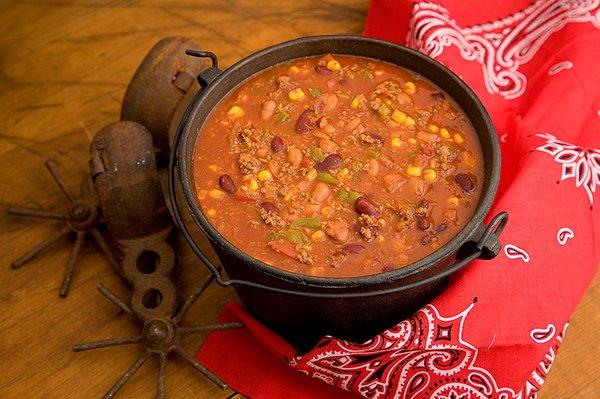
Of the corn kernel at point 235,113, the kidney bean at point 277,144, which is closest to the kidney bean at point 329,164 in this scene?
the kidney bean at point 277,144

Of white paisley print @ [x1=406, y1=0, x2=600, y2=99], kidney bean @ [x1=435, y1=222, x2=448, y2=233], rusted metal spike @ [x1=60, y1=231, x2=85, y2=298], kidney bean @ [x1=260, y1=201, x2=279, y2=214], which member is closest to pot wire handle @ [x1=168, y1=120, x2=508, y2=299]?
kidney bean @ [x1=435, y1=222, x2=448, y2=233]

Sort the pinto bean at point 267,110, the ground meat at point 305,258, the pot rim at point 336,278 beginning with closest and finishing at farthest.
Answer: the pot rim at point 336,278
the ground meat at point 305,258
the pinto bean at point 267,110

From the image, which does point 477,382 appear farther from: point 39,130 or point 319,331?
point 39,130

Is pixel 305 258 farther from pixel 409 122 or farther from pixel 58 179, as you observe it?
pixel 58 179

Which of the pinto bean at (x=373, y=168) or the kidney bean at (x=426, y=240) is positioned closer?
the kidney bean at (x=426, y=240)

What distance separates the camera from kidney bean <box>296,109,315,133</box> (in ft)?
7.63

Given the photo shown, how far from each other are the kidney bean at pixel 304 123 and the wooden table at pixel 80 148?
69cm

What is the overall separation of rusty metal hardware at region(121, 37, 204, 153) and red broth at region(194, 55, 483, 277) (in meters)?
0.33

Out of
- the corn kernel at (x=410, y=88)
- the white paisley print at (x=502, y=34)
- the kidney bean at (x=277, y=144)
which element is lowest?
the kidney bean at (x=277, y=144)

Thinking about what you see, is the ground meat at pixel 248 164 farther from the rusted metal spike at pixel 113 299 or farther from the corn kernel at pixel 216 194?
the rusted metal spike at pixel 113 299

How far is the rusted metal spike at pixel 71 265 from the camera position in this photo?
2.62 meters

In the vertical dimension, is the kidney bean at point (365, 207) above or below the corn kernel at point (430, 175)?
below

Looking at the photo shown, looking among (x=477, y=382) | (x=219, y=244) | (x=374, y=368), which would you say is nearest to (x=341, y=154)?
(x=219, y=244)

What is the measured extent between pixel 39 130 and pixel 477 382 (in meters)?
1.99
